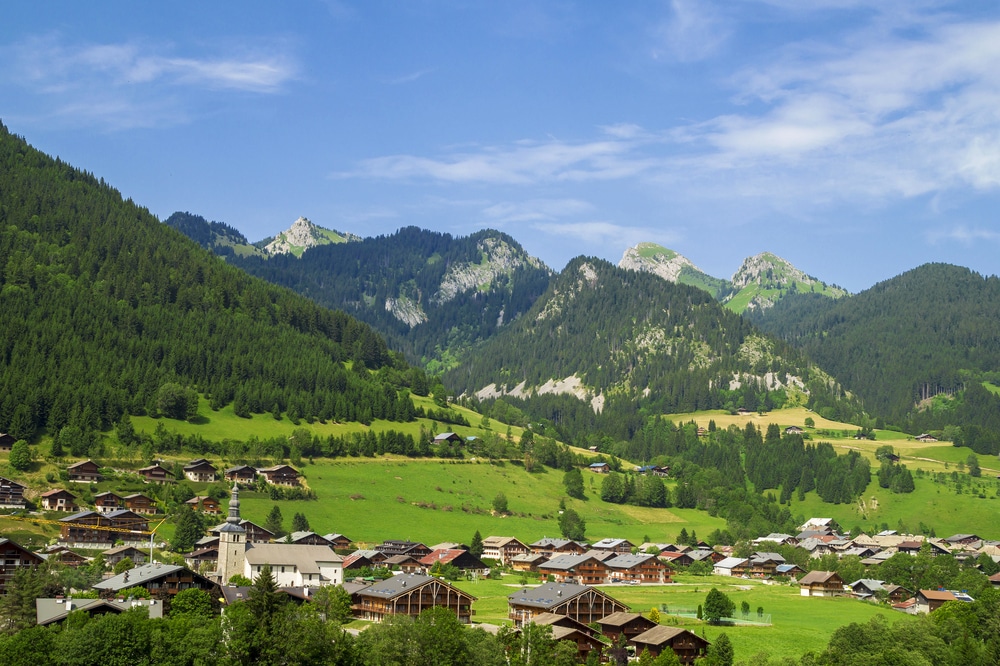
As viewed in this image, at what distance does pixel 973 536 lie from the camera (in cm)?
18812

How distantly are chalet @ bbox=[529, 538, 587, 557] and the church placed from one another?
43.0 meters

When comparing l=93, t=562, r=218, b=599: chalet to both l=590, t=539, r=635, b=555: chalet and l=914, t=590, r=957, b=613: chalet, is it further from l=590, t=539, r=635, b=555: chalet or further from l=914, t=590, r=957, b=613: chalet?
l=914, t=590, r=957, b=613: chalet

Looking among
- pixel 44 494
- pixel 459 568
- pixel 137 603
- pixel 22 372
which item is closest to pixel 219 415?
pixel 22 372

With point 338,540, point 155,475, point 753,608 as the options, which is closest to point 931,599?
point 753,608

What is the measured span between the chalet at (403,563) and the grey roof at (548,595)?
1125 inches

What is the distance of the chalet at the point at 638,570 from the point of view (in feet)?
501

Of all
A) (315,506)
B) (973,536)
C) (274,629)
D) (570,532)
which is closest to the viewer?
(274,629)

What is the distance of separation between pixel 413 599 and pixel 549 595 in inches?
533

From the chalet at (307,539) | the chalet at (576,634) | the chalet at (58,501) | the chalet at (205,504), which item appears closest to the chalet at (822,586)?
the chalet at (576,634)

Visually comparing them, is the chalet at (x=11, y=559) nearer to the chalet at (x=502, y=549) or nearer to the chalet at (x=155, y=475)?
the chalet at (x=155, y=475)

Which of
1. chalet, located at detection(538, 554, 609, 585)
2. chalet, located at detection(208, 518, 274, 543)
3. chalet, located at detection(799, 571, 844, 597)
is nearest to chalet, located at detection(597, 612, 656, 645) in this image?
chalet, located at detection(538, 554, 609, 585)

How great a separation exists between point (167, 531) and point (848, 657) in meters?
85.8

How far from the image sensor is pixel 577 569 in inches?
5842

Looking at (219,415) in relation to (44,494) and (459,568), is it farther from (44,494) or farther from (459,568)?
(459,568)
